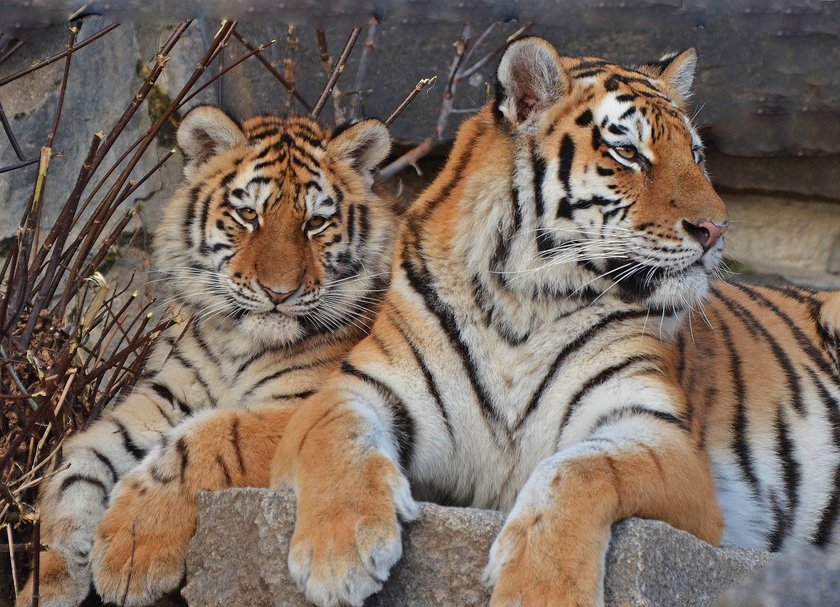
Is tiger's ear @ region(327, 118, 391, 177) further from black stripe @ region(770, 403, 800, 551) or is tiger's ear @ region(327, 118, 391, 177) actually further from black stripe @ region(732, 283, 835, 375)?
black stripe @ region(770, 403, 800, 551)

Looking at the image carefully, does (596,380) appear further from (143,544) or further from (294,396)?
(143,544)

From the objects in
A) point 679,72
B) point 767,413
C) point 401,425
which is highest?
point 679,72

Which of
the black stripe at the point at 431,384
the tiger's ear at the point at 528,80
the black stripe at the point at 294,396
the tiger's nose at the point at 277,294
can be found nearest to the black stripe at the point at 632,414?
the black stripe at the point at 431,384

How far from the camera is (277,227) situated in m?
3.33

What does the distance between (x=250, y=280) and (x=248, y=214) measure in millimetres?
245

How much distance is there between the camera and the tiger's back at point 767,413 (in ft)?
10.0

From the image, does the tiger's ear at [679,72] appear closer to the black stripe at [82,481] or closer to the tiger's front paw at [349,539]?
the tiger's front paw at [349,539]

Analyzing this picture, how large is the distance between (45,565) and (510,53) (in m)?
1.75

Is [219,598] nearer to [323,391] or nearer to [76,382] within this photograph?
[323,391]

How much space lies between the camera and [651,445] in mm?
2455

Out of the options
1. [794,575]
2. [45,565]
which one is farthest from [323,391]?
[794,575]

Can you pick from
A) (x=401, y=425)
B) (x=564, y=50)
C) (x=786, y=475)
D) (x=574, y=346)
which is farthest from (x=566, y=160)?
(x=564, y=50)

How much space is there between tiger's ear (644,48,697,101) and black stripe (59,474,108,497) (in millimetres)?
1971

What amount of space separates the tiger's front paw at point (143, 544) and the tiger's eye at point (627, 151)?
55.1 inches
